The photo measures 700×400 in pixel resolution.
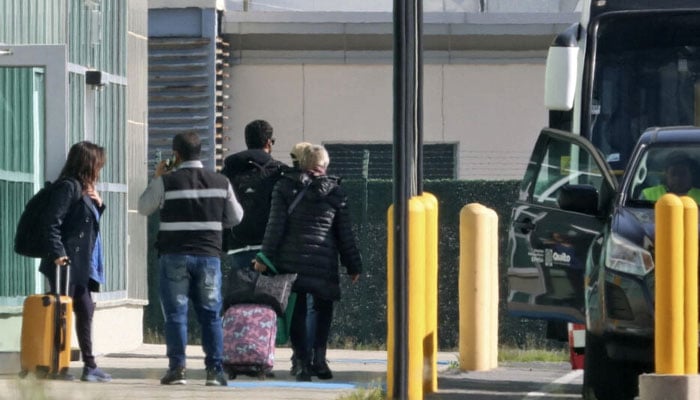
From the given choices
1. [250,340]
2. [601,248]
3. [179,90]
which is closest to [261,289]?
[250,340]

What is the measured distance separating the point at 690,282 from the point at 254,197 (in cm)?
433

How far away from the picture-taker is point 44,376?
39.7 ft

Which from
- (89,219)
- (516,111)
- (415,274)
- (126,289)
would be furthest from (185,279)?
(516,111)

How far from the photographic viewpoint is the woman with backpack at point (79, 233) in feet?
40.2

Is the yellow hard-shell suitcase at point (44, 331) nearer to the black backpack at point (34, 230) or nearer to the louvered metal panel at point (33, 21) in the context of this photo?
the black backpack at point (34, 230)

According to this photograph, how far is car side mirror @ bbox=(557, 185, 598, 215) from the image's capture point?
11.2 m

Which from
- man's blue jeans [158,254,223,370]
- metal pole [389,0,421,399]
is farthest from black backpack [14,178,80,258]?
metal pole [389,0,421,399]

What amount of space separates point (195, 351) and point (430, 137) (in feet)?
25.8

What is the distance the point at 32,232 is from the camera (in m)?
12.3

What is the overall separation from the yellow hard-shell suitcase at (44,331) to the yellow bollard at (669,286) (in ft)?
13.2

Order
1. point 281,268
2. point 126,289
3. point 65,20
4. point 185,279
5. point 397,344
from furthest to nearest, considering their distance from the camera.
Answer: point 126,289 → point 65,20 → point 281,268 → point 185,279 → point 397,344

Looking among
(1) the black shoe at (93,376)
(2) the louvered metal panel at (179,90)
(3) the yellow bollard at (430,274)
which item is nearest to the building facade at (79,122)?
(1) the black shoe at (93,376)

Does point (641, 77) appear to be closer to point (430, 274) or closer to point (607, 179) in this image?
point (607, 179)

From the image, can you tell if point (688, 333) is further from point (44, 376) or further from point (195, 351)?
point (195, 351)
